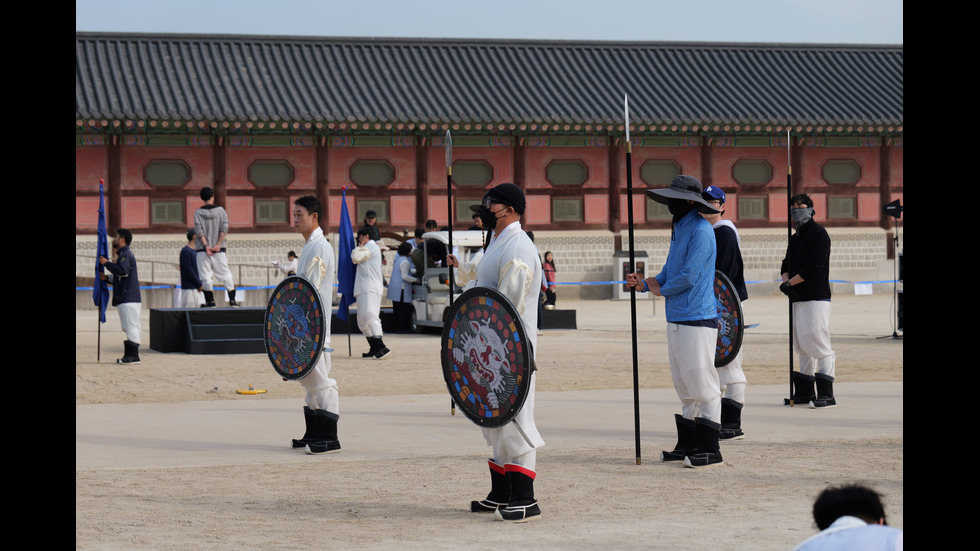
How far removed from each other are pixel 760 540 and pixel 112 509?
3057 mm

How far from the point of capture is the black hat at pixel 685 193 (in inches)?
261

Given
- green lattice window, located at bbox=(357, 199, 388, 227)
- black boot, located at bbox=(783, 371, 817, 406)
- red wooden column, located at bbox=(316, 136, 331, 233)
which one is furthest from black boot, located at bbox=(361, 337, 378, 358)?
green lattice window, located at bbox=(357, 199, 388, 227)

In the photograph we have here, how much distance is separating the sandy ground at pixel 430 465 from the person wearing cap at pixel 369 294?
1096mm

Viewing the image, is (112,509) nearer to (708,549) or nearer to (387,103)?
(708,549)

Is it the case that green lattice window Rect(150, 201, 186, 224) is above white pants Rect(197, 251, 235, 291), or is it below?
above

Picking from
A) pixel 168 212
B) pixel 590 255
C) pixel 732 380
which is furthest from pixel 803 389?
pixel 168 212

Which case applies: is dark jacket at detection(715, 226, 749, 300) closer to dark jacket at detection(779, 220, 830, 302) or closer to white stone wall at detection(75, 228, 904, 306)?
dark jacket at detection(779, 220, 830, 302)

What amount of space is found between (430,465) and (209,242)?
32.1 ft

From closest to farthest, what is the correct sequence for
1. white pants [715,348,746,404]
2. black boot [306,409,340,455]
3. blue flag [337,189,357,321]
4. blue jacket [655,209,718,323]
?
blue jacket [655,209,718,323] → black boot [306,409,340,455] → white pants [715,348,746,404] → blue flag [337,189,357,321]

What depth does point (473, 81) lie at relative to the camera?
27172 millimetres

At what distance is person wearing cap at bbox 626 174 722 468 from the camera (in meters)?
6.61

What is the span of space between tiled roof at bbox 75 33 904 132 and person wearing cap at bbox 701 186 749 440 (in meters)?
17.4

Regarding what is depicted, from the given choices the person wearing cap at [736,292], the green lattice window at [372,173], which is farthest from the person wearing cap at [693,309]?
the green lattice window at [372,173]
